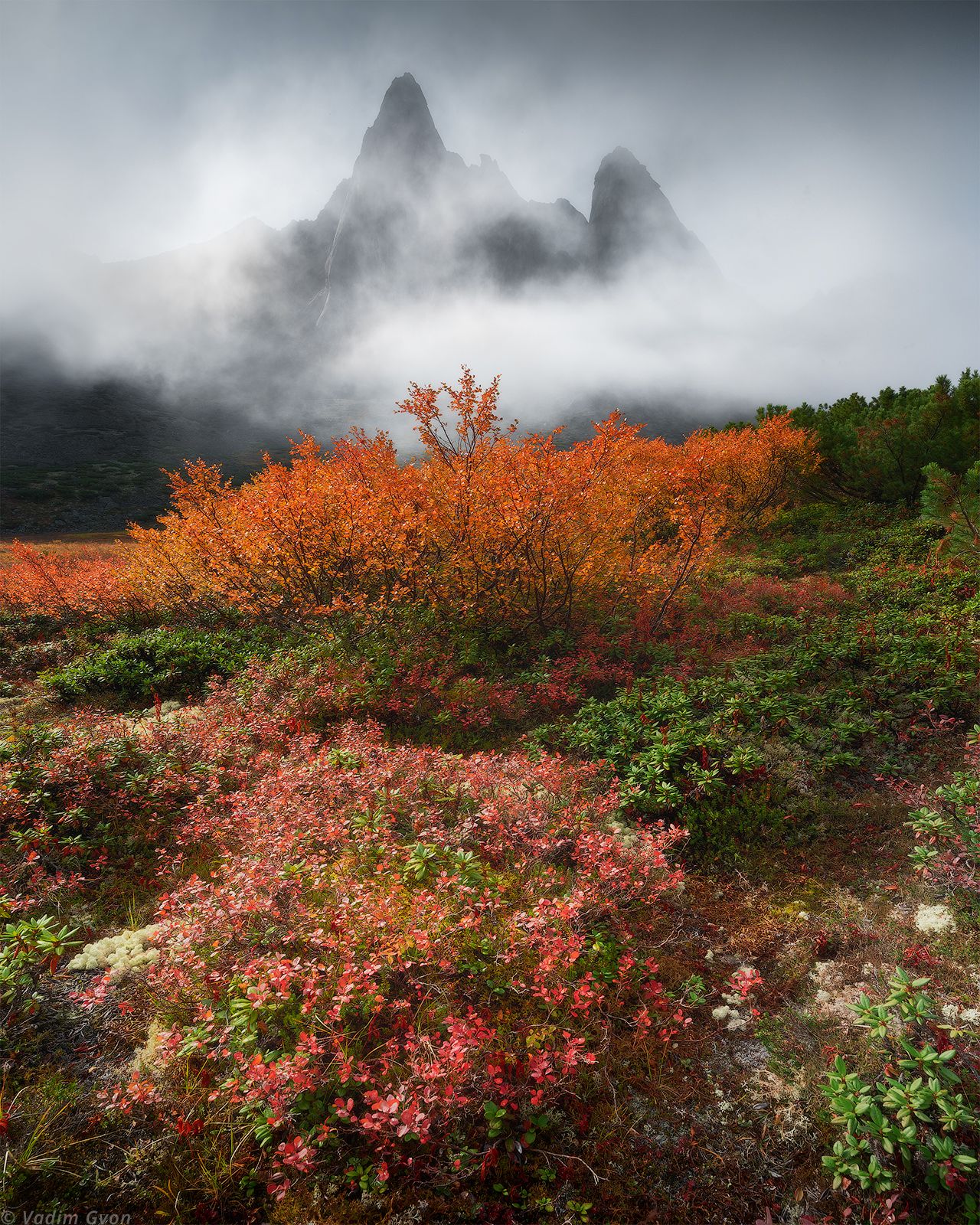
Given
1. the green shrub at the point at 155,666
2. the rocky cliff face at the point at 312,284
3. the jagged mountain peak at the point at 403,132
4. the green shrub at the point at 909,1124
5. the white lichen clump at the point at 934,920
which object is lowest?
the white lichen clump at the point at 934,920

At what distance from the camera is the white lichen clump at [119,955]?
3.80 metres

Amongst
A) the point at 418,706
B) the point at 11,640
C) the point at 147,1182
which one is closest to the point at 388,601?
the point at 418,706

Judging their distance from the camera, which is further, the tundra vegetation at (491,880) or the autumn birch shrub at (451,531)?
the autumn birch shrub at (451,531)

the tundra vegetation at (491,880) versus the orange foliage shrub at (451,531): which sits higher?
the orange foliage shrub at (451,531)

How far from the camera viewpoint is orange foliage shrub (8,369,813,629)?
938cm

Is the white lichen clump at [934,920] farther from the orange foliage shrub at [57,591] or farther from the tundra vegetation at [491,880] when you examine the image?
the orange foliage shrub at [57,591]

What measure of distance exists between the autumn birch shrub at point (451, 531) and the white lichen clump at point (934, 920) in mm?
6491

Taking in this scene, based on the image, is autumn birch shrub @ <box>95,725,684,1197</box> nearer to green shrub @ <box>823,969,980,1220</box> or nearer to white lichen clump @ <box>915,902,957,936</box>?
green shrub @ <box>823,969,980,1220</box>

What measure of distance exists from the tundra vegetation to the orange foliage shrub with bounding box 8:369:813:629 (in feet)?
0.31

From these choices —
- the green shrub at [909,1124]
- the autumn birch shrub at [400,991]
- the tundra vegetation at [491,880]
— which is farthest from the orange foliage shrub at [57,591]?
the green shrub at [909,1124]

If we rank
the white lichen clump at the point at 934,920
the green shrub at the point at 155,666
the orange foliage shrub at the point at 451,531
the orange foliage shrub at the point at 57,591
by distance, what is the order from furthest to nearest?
the orange foliage shrub at the point at 57,591, the green shrub at the point at 155,666, the orange foliage shrub at the point at 451,531, the white lichen clump at the point at 934,920

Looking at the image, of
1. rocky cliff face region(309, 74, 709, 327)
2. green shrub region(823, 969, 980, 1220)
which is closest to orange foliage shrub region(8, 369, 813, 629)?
green shrub region(823, 969, 980, 1220)

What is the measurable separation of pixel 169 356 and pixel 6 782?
470ft

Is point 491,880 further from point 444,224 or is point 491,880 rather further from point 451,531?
point 444,224
